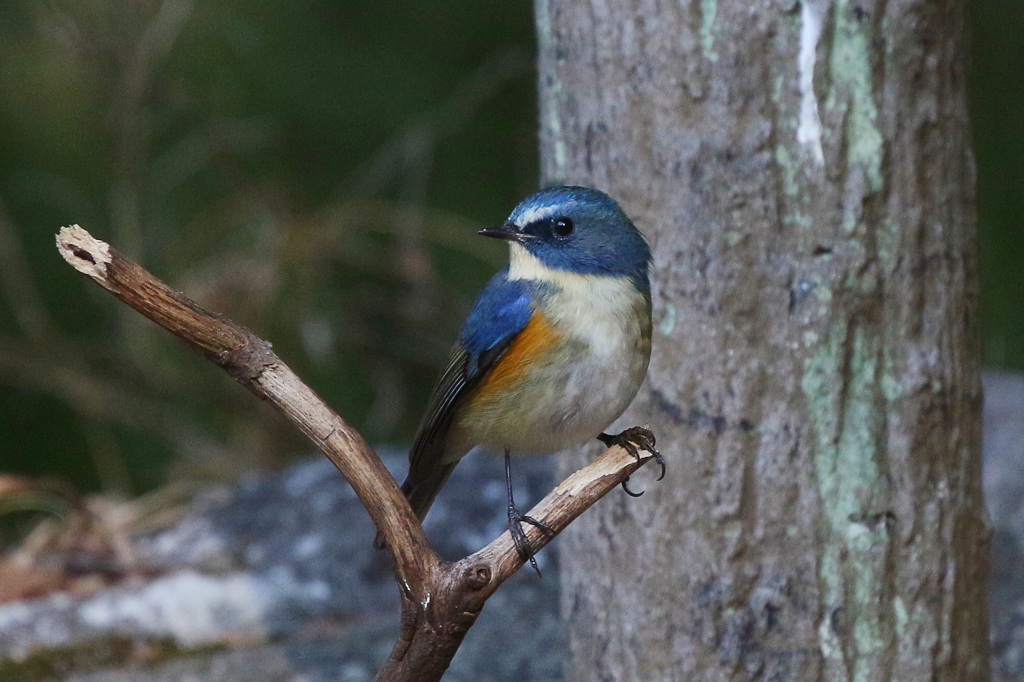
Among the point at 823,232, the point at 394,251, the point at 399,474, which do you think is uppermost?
the point at 394,251

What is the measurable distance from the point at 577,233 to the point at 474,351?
0.30m

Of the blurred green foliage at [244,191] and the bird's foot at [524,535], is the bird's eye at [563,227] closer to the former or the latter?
the bird's foot at [524,535]

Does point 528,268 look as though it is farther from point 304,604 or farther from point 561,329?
point 304,604

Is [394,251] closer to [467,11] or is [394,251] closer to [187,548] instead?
[467,11]

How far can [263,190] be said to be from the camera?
5.33 metres

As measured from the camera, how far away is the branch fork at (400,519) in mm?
1722

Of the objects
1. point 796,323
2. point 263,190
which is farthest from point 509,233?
point 263,190

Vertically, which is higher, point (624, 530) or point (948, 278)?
point (948, 278)

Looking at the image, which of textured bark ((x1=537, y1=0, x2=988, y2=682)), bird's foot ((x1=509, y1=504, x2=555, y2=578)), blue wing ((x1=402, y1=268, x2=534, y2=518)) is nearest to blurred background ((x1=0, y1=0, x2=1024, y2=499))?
textured bark ((x1=537, y1=0, x2=988, y2=682))

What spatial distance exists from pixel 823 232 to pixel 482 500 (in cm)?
226

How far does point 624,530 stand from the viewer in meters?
2.57

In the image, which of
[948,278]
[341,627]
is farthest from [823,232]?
[341,627]

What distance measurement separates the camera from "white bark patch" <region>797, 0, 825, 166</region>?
2.31 meters

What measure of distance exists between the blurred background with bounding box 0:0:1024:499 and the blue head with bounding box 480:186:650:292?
3.06 metres
